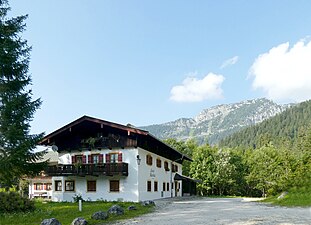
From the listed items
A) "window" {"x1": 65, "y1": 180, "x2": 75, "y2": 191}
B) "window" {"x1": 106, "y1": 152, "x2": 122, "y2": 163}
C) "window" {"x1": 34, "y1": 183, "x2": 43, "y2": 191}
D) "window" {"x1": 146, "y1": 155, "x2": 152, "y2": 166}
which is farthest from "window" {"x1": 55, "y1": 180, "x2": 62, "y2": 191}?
"window" {"x1": 34, "y1": 183, "x2": 43, "y2": 191}

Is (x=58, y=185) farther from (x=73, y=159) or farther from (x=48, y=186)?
(x=48, y=186)

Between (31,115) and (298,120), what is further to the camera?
(298,120)

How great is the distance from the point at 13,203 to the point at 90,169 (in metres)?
10.8

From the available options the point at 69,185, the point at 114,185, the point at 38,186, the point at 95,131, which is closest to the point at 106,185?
the point at 114,185

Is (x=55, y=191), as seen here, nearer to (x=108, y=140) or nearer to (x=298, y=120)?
(x=108, y=140)

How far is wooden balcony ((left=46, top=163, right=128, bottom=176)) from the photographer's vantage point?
89.1ft

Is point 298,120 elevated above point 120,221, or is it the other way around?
point 298,120

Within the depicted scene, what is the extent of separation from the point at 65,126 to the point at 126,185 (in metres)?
7.09

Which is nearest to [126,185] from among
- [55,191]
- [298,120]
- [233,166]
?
[55,191]

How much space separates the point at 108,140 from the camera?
28.6m

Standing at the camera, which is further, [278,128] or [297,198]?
[278,128]

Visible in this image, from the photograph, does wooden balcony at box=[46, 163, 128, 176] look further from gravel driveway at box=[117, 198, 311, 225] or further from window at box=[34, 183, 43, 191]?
window at box=[34, 183, 43, 191]

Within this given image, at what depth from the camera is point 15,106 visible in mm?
20156

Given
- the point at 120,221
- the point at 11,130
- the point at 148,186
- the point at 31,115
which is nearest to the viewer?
the point at 120,221
